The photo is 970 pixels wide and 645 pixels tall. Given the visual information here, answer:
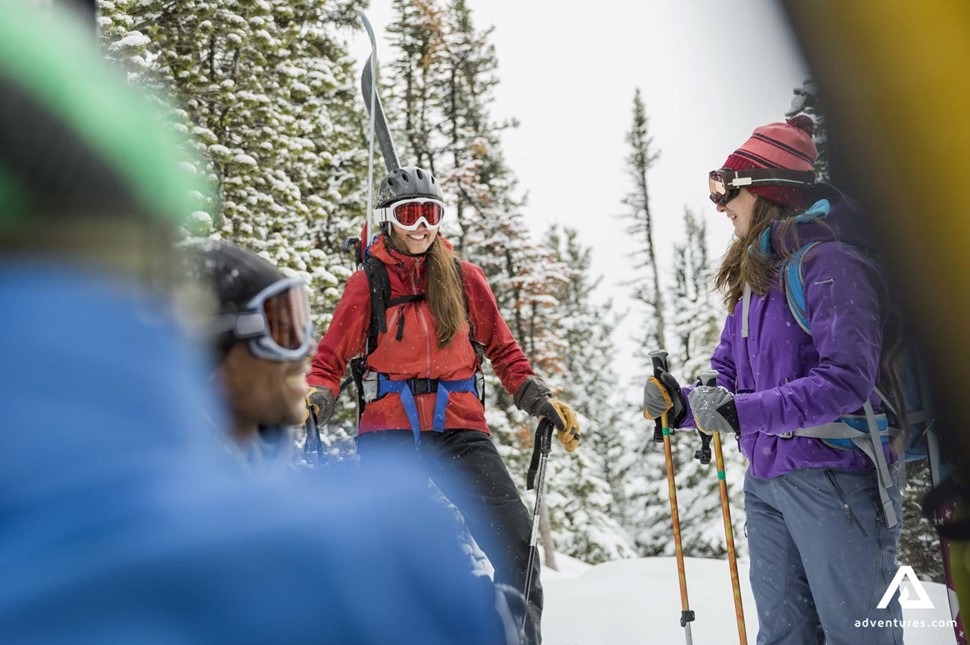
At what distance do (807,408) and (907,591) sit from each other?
1.06m

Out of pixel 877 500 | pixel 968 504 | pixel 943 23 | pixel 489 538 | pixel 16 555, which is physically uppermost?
pixel 943 23

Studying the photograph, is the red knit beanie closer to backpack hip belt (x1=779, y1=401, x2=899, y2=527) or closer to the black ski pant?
backpack hip belt (x1=779, y1=401, x2=899, y2=527)

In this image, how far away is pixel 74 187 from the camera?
1.77 feet

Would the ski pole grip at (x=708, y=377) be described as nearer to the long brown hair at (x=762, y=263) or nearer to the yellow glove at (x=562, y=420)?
the long brown hair at (x=762, y=263)

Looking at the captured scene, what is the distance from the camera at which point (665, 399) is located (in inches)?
146

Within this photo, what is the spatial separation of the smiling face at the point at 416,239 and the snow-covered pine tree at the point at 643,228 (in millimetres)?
25370

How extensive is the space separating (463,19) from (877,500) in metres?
20.4

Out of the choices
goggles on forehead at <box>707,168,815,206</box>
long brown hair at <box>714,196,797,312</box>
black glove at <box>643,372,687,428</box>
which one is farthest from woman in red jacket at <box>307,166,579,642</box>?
goggles on forehead at <box>707,168,815,206</box>

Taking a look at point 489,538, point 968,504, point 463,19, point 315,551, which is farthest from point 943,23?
point 463,19

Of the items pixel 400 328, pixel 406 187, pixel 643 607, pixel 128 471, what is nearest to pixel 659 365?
pixel 400 328

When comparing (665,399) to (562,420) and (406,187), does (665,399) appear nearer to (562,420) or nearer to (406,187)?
(562,420)

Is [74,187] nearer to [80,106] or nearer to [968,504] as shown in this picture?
[80,106]

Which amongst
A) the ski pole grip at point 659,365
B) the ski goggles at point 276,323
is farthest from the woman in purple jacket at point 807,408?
the ski goggles at point 276,323

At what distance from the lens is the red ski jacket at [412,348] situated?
4250 mm
